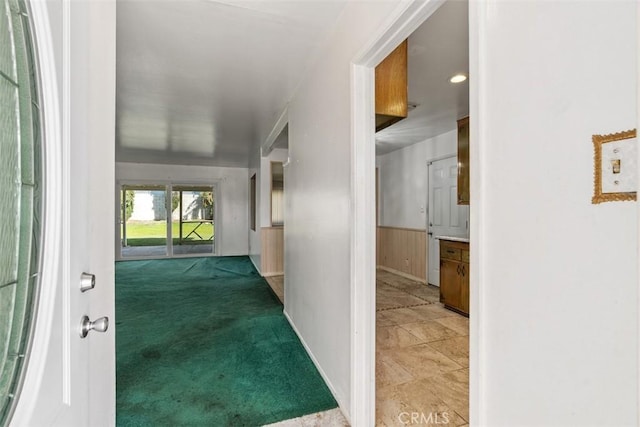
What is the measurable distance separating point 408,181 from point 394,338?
3314 mm

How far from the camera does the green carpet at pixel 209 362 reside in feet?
5.75

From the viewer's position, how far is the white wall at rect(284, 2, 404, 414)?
5.52 feet

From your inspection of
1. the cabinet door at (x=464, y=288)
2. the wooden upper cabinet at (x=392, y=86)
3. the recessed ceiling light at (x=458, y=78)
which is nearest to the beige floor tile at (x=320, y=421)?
the wooden upper cabinet at (x=392, y=86)

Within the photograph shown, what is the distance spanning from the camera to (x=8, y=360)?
51cm

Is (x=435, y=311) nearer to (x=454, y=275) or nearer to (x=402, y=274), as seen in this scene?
(x=454, y=275)

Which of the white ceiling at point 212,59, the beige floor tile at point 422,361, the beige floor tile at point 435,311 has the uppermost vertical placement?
the white ceiling at point 212,59

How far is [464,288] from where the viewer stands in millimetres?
3322

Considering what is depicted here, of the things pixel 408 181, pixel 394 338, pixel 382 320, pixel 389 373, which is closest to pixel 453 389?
pixel 389 373
